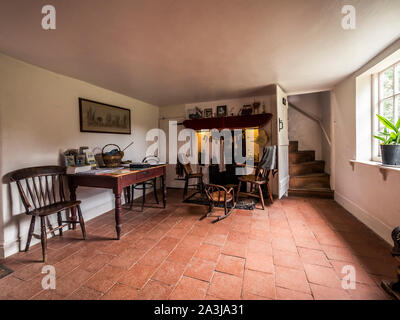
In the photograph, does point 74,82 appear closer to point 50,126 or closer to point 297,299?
point 50,126

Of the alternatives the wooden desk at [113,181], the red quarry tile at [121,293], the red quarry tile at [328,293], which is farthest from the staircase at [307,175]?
the red quarry tile at [121,293]

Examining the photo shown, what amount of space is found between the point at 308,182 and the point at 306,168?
43 cm

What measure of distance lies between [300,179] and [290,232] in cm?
222

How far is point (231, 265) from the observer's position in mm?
1695

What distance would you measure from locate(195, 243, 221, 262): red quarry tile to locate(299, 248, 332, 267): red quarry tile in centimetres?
90

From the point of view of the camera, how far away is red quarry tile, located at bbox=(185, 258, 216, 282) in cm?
155

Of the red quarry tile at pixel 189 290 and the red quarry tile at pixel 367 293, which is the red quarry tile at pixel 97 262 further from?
the red quarry tile at pixel 367 293

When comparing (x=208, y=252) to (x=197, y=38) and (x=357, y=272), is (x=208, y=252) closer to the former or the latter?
(x=357, y=272)

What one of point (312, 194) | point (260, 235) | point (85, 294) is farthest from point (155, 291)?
point (312, 194)

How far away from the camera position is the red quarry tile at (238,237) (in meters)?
2.15

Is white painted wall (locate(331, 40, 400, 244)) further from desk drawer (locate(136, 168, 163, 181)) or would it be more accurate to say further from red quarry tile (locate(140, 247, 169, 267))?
desk drawer (locate(136, 168, 163, 181))

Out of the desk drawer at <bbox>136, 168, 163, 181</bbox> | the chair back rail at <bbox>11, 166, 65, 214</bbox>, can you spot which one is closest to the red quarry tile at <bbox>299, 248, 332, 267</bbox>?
the desk drawer at <bbox>136, 168, 163, 181</bbox>

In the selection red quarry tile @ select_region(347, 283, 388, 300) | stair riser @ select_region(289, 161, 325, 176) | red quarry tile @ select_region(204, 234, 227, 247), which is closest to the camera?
red quarry tile @ select_region(347, 283, 388, 300)

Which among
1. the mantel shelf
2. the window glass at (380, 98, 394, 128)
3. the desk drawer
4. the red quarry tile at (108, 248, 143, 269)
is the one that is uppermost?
the mantel shelf
